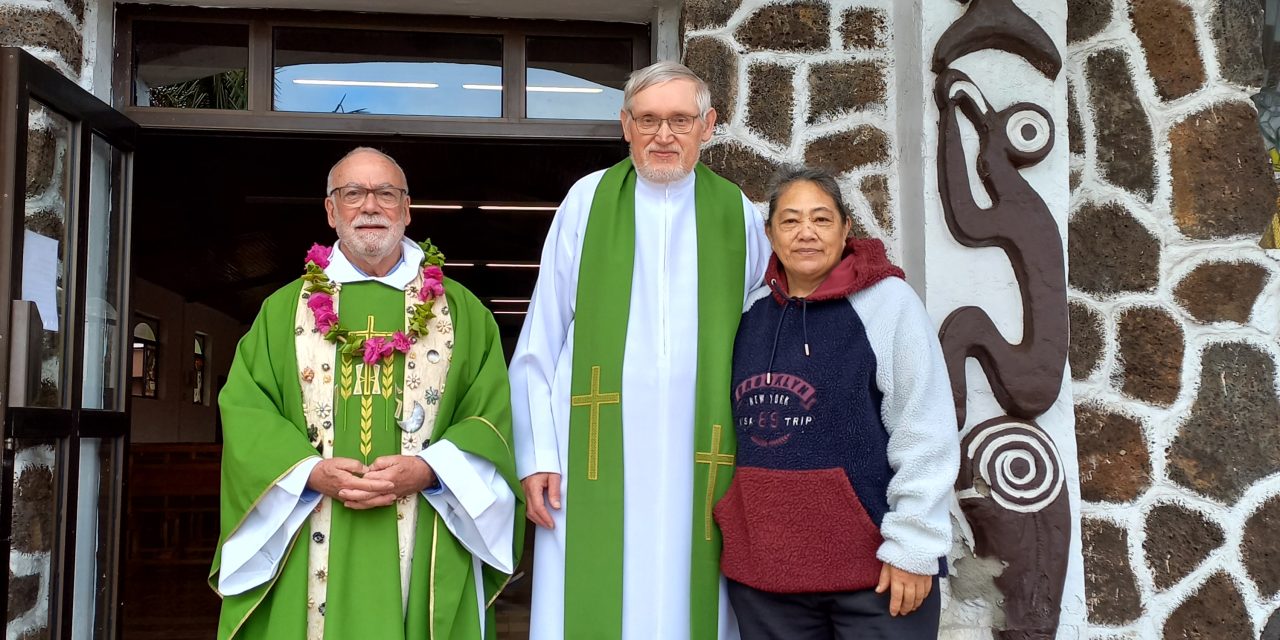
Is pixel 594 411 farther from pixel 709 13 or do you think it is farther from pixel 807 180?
pixel 709 13

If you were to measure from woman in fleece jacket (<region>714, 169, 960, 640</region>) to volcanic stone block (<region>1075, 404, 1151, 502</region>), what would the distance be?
3.93ft

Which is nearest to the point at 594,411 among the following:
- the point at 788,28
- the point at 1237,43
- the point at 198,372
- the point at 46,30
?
the point at 788,28

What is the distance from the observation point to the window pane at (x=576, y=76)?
3609 mm

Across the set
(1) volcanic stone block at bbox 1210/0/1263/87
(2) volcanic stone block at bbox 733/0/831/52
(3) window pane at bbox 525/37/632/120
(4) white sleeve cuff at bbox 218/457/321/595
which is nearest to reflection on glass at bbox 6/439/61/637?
(4) white sleeve cuff at bbox 218/457/321/595

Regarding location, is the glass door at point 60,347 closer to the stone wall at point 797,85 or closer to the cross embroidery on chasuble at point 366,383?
the cross embroidery on chasuble at point 366,383

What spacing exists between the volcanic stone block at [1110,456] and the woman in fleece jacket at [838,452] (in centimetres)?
120

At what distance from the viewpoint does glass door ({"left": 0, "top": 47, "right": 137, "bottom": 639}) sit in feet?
8.73

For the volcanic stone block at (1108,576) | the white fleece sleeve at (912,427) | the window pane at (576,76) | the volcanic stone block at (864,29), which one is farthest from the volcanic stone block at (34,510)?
the volcanic stone block at (1108,576)

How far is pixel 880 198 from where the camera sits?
128 inches

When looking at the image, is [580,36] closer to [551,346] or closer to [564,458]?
[551,346]

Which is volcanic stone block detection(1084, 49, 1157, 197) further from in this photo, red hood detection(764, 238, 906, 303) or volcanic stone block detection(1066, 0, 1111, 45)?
red hood detection(764, 238, 906, 303)

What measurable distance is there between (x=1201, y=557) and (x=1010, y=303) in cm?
100

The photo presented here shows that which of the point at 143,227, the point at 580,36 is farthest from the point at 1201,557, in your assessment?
the point at 143,227

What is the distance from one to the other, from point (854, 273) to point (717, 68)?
130cm
